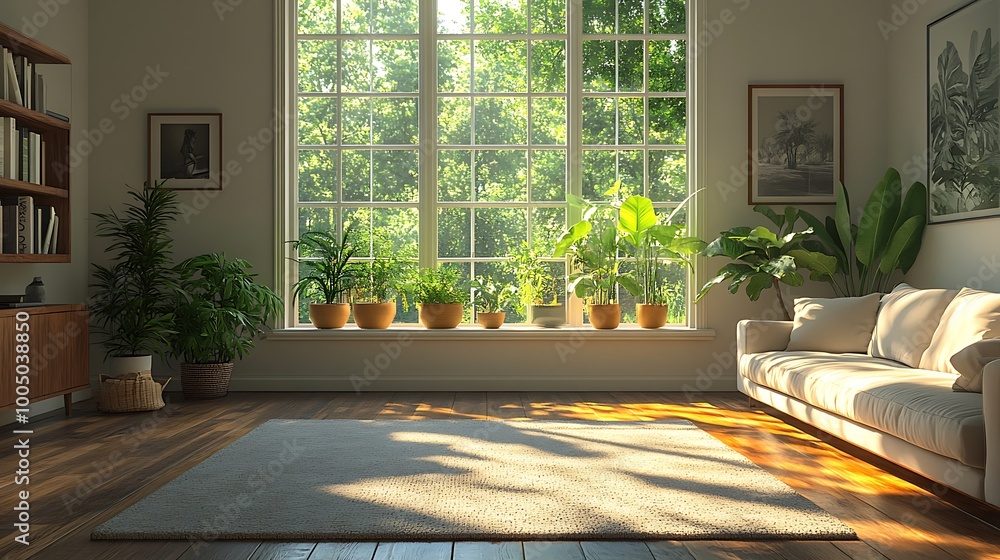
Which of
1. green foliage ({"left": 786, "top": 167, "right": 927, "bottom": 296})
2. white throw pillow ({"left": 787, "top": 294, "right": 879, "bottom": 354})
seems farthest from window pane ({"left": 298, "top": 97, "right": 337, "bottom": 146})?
white throw pillow ({"left": 787, "top": 294, "right": 879, "bottom": 354})

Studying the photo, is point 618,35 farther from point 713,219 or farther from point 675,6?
point 713,219

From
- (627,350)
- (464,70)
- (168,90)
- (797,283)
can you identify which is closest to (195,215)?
(168,90)

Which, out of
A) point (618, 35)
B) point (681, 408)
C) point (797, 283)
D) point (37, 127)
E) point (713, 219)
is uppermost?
point (618, 35)

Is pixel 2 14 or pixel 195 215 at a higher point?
pixel 2 14

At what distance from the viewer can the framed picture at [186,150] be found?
577 cm

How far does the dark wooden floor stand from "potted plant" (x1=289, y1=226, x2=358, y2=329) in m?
0.60

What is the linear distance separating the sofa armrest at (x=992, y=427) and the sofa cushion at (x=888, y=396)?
88mm

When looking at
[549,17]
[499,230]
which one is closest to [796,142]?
[549,17]

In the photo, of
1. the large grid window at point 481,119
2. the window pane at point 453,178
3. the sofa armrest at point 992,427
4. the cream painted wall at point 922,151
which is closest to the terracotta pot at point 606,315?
the large grid window at point 481,119

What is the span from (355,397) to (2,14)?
3203 mm

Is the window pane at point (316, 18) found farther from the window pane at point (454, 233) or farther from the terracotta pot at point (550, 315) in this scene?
the terracotta pot at point (550, 315)

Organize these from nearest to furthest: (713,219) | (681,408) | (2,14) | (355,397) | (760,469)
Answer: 1. (760,469)
2. (2,14)
3. (681,408)
4. (355,397)
5. (713,219)

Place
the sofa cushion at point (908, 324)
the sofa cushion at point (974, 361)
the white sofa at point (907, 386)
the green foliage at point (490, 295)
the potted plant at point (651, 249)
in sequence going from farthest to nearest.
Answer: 1. the green foliage at point (490, 295)
2. the potted plant at point (651, 249)
3. the sofa cushion at point (908, 324)
4. the sofa cushion at point (974, 361)
5. the white sofa at point (907, 386)

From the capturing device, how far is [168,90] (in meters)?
5.80
